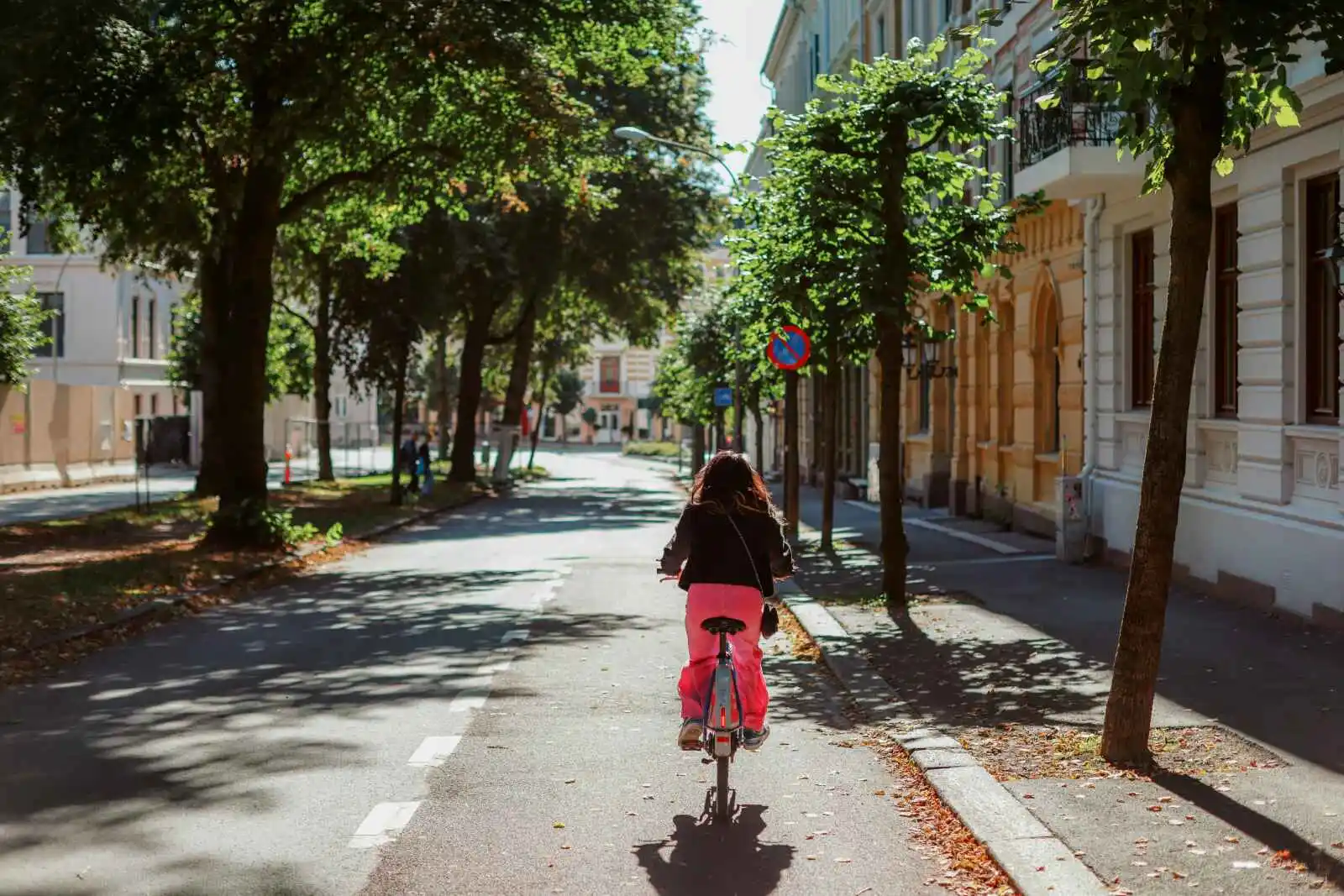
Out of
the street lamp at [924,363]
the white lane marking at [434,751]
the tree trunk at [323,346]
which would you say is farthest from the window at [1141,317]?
the tree trunk at [323,346]

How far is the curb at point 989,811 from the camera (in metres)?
5.78

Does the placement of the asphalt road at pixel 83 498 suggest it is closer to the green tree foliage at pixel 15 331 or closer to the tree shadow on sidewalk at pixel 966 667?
the green tree foliage at pixel 15 331

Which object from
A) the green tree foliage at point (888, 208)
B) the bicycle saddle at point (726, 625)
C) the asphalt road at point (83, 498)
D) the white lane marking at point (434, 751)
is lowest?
the asphalt road at point (83, 498)

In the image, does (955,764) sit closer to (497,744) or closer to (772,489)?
(497,744)

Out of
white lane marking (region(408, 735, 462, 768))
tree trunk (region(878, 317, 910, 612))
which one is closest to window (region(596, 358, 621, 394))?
tree trunk (region(878, 317, 910, 612))

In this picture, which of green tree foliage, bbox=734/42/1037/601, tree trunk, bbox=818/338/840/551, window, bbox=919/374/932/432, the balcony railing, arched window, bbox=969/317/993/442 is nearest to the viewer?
green tree foliage, bbox=734/42/1037/601

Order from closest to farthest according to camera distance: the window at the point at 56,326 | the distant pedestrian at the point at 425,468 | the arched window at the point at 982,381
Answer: the arched window at the point at 982,381
the distant pedestrian at the point at 425,468
the window at the point at 56,326

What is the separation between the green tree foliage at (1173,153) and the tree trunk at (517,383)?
38.6 metres

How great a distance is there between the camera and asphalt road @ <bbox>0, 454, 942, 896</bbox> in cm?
607

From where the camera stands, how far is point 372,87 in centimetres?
2108

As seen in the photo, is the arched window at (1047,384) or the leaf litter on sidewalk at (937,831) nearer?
the leaf litter on sidewalk at (937,831)

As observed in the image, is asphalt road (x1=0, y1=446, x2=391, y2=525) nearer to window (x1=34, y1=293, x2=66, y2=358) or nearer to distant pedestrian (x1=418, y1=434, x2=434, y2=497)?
distant pedestrian (x1=418, y1=434, x2=434, y2=497)

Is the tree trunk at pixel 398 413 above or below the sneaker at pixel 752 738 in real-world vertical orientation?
above

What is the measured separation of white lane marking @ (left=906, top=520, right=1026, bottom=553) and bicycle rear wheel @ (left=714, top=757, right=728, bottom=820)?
1518 centimetres
